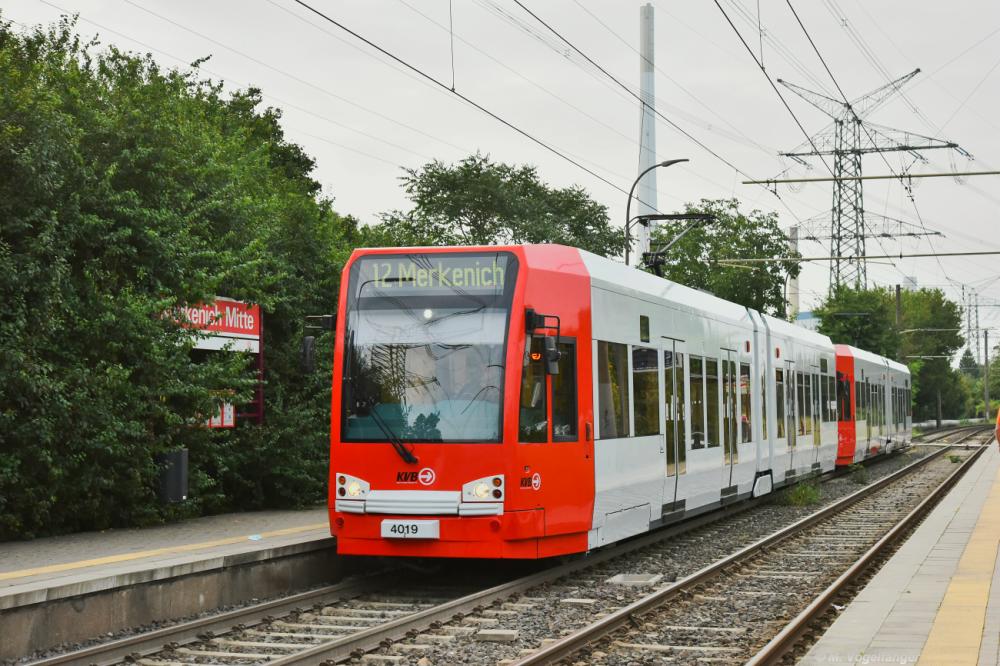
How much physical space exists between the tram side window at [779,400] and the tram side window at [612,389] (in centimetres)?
911

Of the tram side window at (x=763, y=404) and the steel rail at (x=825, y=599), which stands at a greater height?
the tram side window at (x=763, y=404)

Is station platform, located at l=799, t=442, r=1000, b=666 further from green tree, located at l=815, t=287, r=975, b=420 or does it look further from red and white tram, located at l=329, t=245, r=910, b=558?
green tree, located at l=815, t=287, r=975, b=420

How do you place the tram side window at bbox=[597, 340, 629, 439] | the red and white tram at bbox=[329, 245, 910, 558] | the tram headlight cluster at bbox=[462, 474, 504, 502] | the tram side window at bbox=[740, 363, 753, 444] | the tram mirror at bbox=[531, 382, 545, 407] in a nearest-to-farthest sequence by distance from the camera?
the tram headlight cluster at bbox=[462, 474, 504, 502] < the red and white tram at bbox=[329, 245, 910, 558] < the tram mirror at bbox=[531, 382, 545, 407] < the tram side window at bbox=[597, 340, 629, 439] < the tram side window at bbox=[740, 363, 753, 444]

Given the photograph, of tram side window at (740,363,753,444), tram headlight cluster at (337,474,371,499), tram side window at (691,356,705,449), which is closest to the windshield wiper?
tram headlight cluster at (337,474,371,499)

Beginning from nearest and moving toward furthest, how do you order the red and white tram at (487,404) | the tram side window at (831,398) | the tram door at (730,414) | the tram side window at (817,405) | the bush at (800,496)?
the red and white tram at (487,404) → the tram door at (730,414) → the bush at (800,496) → the tram side window at (817,405) → the tram side window at (831,398)

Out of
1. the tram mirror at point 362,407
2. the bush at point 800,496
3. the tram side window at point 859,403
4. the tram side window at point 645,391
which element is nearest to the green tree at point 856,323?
the tram side window at point 859,403

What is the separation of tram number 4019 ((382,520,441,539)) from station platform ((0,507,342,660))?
1.19 m

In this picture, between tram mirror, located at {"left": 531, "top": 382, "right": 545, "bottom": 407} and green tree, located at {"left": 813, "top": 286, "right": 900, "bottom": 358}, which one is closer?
tram mirror, located at {"left": 531, "top": 382, "right": 545, "bottom": 407}

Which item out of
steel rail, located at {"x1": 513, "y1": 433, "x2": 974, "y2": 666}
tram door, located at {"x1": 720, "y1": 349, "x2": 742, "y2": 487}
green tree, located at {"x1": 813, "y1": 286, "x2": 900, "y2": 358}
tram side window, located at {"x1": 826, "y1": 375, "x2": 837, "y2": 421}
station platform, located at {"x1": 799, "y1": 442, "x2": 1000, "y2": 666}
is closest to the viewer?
station platform, located at {"x1": 799, "y1": 442, "x2": 1000, "y2": 666}

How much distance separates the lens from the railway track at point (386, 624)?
9164 mm

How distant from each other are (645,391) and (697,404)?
95.1 inches

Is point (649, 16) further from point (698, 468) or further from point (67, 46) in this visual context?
point (698, 468)

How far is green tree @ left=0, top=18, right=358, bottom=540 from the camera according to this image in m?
13.6

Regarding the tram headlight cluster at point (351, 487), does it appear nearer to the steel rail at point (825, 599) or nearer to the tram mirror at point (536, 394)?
the tram mirror at point (536, 394)
